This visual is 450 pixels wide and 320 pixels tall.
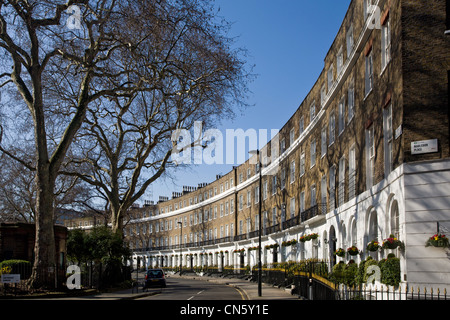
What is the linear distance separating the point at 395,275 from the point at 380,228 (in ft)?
9.86

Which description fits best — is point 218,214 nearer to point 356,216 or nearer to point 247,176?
point 247,176

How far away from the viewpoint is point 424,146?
1508 centimetres

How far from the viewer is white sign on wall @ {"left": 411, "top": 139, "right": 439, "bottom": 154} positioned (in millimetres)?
14938

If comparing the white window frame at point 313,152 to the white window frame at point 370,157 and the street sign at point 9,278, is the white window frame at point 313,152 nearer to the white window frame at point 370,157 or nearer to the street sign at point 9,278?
the white window frame at point 370,157

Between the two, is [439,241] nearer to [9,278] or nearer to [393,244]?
[393,244]

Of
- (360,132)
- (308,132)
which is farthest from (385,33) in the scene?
(308,132)

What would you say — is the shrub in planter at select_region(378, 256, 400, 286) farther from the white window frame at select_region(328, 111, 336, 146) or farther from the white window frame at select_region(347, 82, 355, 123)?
the white window frame at select_region(328, 111, 336, 146)

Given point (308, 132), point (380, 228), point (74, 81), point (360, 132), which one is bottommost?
point (380, 228)

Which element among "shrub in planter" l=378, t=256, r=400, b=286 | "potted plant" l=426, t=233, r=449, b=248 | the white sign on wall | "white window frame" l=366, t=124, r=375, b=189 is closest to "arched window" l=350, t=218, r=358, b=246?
"white window frame" l=366, t=124, r=375, b=189

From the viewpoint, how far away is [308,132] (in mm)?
35594

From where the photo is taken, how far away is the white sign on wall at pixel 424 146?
14.9m

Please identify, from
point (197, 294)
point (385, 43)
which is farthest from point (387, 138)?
point (197, 294)
